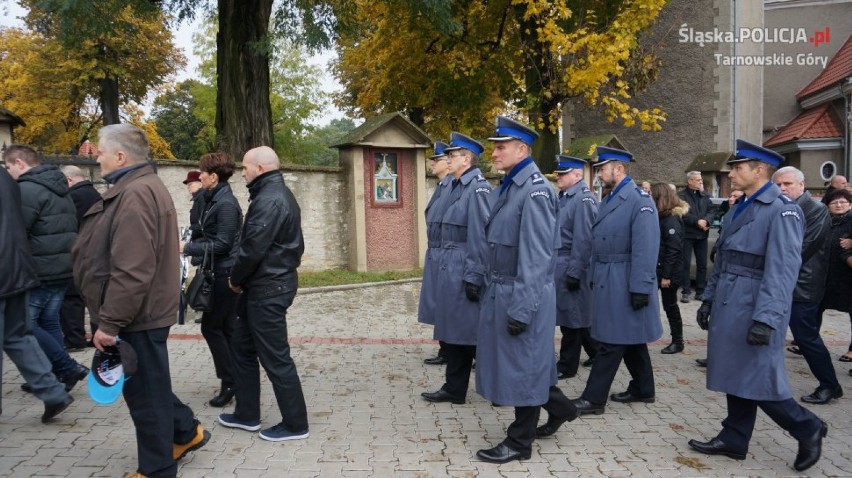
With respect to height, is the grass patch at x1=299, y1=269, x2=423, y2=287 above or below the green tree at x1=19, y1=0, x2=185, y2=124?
below

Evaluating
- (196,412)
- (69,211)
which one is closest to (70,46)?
(69,211)

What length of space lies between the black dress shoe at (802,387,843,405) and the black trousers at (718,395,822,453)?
4.95 ft

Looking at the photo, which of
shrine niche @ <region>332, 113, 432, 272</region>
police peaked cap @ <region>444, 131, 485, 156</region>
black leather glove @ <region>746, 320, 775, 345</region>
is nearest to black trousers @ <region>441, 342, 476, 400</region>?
police peaked cap @ <region>444, 131, 485, 156</region>

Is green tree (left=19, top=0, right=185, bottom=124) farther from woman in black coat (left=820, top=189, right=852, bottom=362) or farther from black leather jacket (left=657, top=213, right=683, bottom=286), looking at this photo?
woman in black coat (left=820, top=189, right=852, bottom=362)

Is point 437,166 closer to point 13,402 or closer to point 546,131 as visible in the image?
point 13,402

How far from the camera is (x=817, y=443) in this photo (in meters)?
4.11

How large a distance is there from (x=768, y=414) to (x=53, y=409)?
509cm

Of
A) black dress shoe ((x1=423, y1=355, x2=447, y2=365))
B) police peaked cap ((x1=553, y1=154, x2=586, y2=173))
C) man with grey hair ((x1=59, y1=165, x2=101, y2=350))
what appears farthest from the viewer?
man with grey hair ((x1=59, y1=165, x2=101, y2=350))

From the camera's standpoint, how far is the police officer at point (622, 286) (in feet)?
16.9

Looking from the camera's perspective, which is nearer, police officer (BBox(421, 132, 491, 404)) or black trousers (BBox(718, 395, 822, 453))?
black trousers (BBox(718, 395, 822, 453))

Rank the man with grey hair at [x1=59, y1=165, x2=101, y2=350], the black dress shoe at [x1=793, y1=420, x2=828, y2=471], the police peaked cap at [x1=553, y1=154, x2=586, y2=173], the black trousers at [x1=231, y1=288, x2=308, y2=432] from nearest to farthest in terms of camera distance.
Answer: the black dress shoe at [x1=793, y1=420, x2=828, y2=471] < the black trousers at [x1=231, y1=288, x2=308, y2=432] < the police peaked cap at [x1=553, y1=154, x2=586, y2=173] < the man with grey hair at [x1=59, y1=165, x2=101, y2=350]

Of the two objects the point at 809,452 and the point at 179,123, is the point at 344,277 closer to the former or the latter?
the point at 809,452

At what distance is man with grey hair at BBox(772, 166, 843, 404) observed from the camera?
5598 millimetres

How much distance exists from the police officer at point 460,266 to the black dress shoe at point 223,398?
64.1 inches
